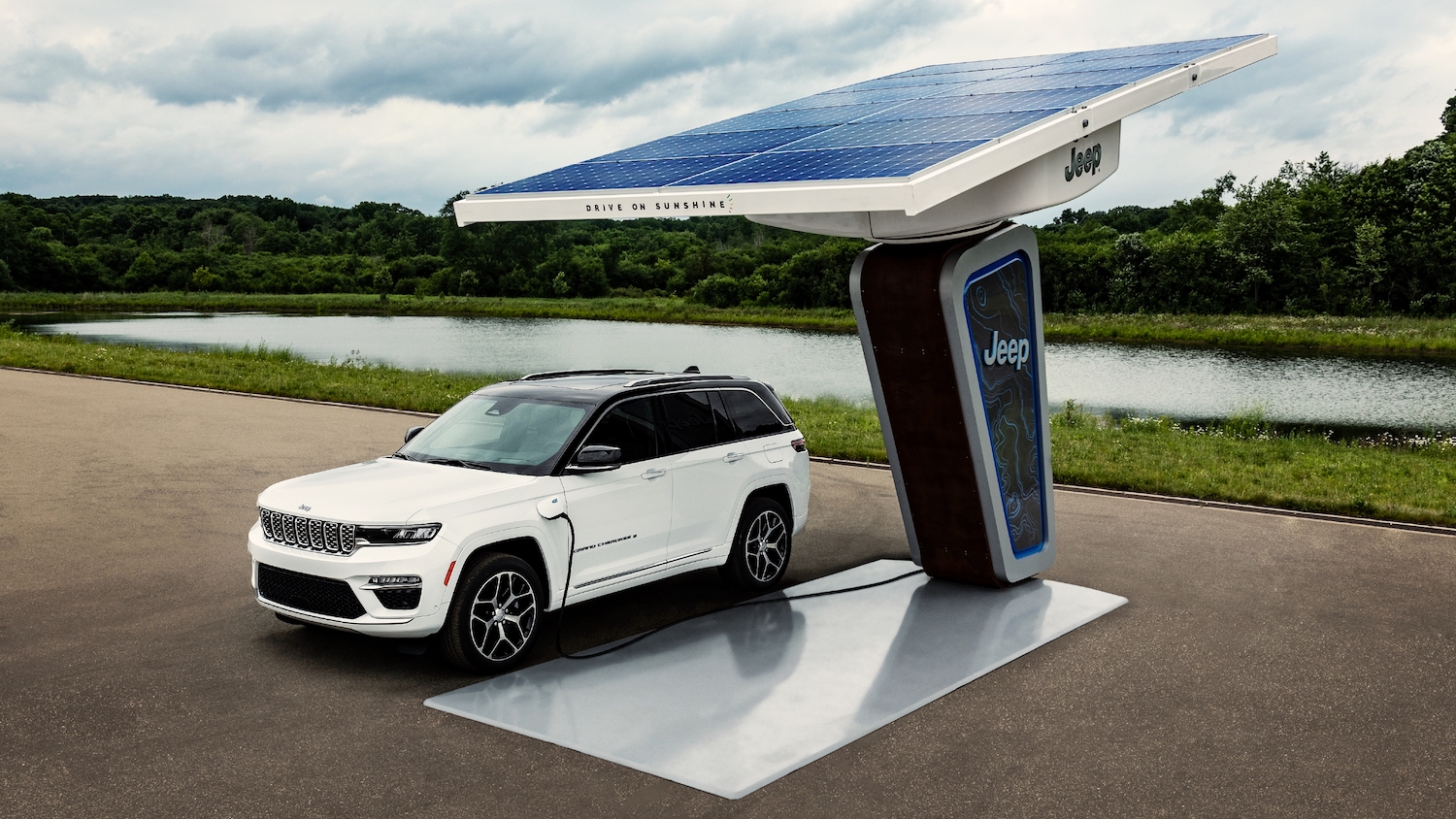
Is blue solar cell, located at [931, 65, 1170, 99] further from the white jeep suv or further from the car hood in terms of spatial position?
the car hood

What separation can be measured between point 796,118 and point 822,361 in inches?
1133

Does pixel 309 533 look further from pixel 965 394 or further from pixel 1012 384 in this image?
pixel 1012 384

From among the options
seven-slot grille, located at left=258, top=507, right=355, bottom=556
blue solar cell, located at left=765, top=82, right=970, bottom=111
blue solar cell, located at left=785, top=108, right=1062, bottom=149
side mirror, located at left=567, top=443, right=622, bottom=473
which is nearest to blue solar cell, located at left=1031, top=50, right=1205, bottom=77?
blue solar cell, located at left=765, top=82, right=970, bottom=111

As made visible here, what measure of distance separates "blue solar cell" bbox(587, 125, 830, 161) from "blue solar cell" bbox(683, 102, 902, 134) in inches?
8.6

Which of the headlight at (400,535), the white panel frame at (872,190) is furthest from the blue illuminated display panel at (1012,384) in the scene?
the headlight at (400,535)

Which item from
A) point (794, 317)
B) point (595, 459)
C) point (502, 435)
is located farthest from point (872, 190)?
point (794, 317)

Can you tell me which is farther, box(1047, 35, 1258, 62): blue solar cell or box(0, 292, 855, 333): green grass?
box(0, 292, 855, 333): green grass

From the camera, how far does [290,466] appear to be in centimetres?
1426

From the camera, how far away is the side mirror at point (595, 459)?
7301 mm

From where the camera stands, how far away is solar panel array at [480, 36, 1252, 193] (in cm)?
716

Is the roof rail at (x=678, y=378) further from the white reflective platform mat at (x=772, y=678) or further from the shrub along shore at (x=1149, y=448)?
the shrub along shore at (x=1149, y=448)

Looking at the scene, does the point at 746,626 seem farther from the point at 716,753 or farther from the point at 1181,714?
the point at 1181,714

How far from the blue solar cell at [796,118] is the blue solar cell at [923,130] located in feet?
1.95

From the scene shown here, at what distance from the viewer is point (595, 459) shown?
7.31m
